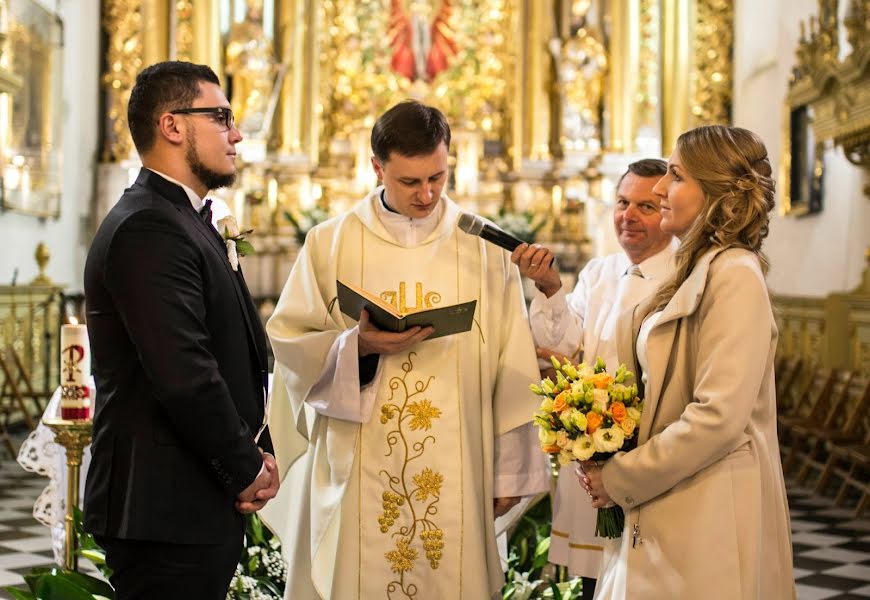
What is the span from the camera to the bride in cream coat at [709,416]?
2240mm

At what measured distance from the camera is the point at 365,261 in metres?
3.09

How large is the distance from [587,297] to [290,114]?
855 cm

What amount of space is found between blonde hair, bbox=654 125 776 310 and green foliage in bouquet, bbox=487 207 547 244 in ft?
24.5

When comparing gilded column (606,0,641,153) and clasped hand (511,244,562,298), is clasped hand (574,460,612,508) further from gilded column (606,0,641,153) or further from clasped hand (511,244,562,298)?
gilded column (606,0,641,153)

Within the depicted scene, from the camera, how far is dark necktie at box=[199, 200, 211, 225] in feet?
7.95

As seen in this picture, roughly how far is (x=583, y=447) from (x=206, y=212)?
96cm

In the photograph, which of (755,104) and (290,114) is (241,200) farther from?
(755,104)

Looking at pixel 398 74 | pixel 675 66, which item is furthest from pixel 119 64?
pixel 675 66

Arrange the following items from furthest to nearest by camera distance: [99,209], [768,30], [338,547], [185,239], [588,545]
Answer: [99,209]
[768,30]
[588,545]
[338,547]
[185,239]

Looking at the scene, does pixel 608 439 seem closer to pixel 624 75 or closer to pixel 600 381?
pixel 600 381

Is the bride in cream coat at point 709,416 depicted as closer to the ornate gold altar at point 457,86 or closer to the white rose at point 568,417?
the white rose at point 568,417

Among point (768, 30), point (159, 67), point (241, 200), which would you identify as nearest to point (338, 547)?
point (159, 67)

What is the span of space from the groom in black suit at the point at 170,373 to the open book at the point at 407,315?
1.44ft

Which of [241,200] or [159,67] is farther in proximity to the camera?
[241,200]
